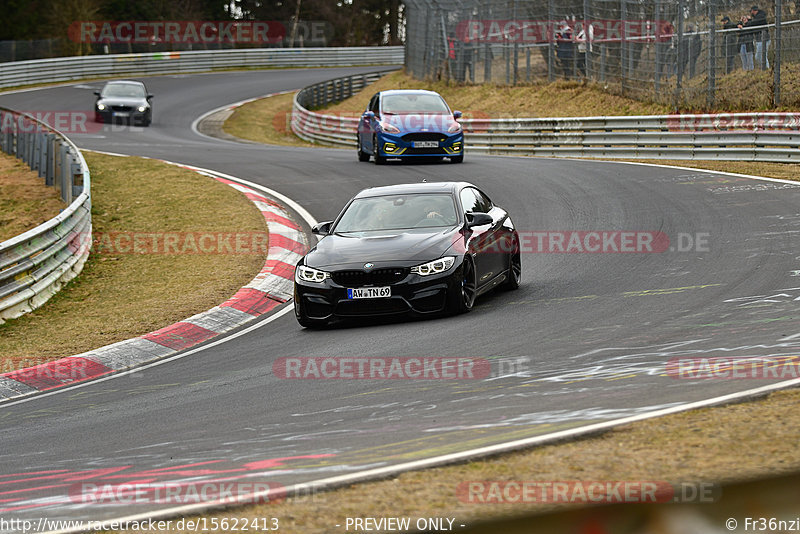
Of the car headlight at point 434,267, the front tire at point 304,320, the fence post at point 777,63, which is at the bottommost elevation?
the front tire at point 304,320

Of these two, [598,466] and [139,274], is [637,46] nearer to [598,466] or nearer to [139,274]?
[139,274]

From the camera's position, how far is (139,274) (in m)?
14.8

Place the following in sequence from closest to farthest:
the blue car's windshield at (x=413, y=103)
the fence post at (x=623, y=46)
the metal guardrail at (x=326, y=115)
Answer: the blue car's windshield at (x=413, y=103)
the fence post at (x=623, y=46)
the metal guardrail at (x=326, y=115)

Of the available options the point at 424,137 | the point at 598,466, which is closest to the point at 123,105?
the point at 424,137

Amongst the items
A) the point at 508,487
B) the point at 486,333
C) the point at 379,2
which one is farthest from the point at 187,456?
the point at 379,2

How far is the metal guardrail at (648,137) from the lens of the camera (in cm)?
2158

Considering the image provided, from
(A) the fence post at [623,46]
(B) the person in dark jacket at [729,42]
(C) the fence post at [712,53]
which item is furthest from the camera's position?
(A) the fence post at [623,46]

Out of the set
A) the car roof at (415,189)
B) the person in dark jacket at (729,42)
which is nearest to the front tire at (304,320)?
the car roof at (415,189)

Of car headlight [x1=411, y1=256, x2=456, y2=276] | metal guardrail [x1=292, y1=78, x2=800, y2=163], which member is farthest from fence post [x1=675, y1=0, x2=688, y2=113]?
car headlight [x1=411, y1=256, x2=456, y2=276]

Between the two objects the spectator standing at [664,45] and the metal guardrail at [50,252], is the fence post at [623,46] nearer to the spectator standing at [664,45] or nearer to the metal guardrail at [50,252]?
the spectator standing at [664,45]

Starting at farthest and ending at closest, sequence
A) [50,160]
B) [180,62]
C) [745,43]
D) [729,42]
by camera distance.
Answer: [180,62] < [729,42] < [745,43] < [50,160]

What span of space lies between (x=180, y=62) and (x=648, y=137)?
42.6 m

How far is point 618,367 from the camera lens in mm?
7562

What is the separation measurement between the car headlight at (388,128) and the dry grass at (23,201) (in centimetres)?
721
